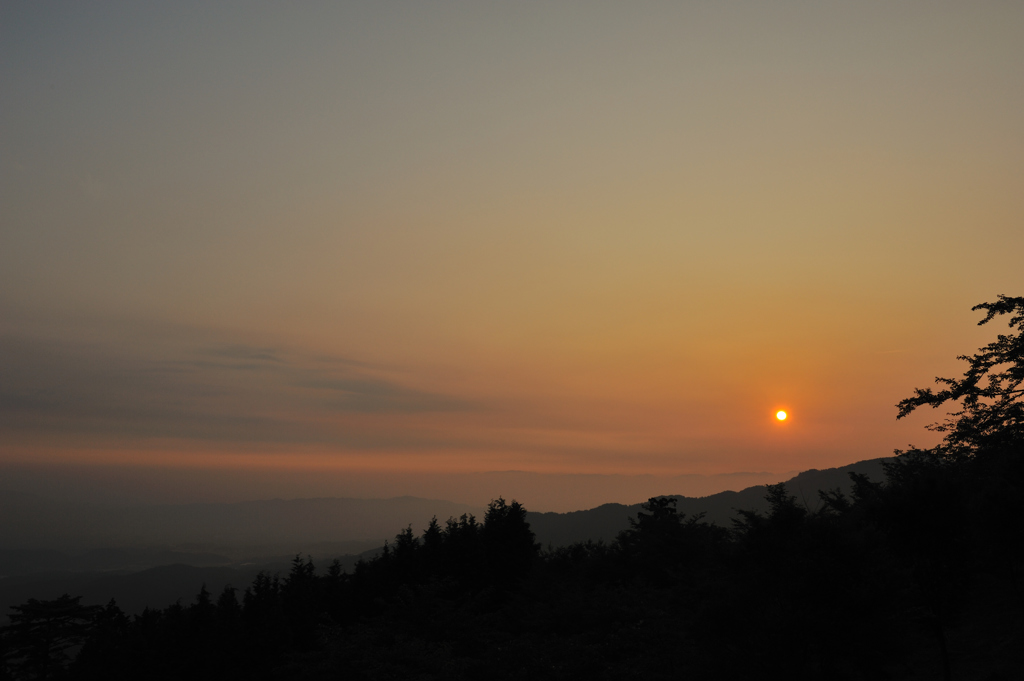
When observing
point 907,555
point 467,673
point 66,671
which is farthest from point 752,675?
point 66,671

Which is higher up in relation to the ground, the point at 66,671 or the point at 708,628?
the point at 708,628

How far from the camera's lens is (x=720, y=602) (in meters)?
21.5

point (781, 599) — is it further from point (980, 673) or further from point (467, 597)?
point (467, 597)

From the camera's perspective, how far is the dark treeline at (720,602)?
2009 centimetres

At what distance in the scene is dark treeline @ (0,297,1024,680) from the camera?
20.1 metres

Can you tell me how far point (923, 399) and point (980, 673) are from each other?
17664 millimetres

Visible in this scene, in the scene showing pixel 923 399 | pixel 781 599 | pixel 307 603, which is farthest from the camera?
pixel 307 603

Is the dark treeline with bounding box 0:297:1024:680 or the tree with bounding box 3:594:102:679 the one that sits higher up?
the dark treeline with bounding box 0:297:1024:680

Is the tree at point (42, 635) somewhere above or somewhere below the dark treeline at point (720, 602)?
below

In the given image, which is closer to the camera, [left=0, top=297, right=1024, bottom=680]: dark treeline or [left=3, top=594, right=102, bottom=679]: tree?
[left=0, top=297, right=1024, bottom=680]: dark treeline

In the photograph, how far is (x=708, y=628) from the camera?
21.8 m

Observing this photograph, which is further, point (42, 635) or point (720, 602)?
point (42, 635)

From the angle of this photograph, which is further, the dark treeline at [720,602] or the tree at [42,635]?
the tree at [42,635]

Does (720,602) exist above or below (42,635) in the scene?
above
